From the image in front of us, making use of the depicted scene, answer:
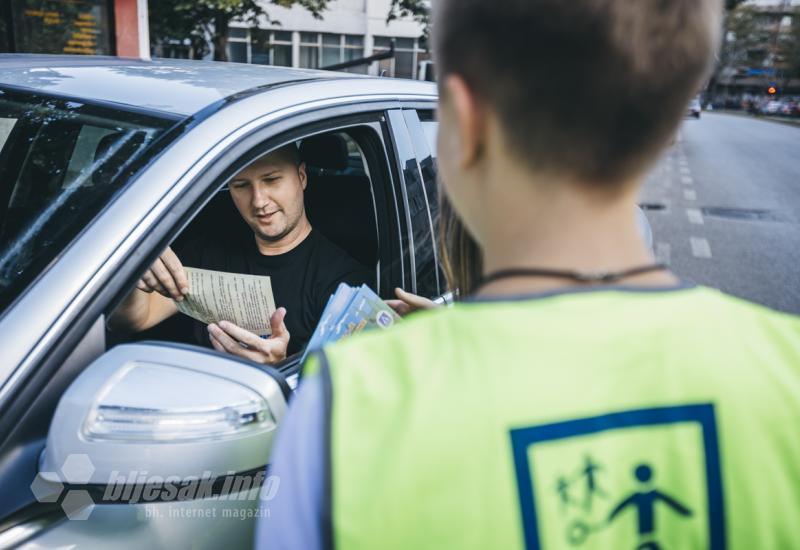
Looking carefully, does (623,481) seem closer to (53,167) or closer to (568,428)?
(568,428)

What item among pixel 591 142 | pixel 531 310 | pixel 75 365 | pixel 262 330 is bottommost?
pixel 262 330

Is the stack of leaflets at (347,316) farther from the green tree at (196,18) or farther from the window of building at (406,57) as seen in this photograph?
the window of building at (406,57)

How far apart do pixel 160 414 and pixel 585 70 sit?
86 cm

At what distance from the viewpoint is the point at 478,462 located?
→ 0.71 metres

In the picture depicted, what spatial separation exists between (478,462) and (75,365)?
0.85m

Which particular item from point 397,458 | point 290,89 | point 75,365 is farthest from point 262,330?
point 397,458

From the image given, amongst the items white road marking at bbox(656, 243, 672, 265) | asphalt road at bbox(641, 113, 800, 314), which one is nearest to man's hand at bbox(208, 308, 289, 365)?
asphalt road at bbox(641, 113, 800, 314)

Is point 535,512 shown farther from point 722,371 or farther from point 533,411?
point 722,371

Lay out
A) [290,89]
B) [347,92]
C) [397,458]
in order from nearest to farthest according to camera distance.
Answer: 1. [397,458]
2. [290,89]
3. [347,92]

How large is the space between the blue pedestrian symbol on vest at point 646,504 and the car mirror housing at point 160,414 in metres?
0.64

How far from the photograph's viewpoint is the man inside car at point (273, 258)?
2.18m

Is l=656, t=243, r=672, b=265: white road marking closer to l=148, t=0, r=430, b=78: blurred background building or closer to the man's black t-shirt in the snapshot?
the man's black t-shirt

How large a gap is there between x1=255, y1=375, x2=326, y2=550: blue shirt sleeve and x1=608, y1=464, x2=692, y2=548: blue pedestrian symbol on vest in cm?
31

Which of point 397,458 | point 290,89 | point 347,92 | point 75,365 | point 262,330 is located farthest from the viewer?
point 262,330
